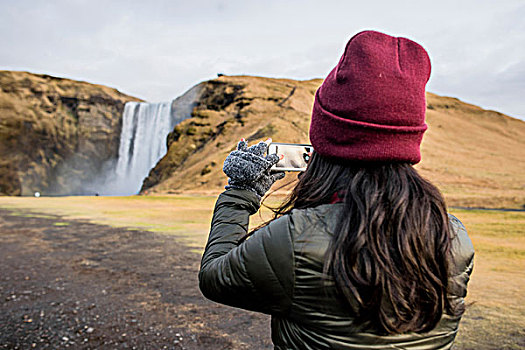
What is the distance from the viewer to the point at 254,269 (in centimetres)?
136

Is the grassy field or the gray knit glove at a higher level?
the gray knit glove

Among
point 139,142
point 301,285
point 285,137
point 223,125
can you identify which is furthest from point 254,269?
point 139,142

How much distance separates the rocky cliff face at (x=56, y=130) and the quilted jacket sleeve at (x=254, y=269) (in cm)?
5629

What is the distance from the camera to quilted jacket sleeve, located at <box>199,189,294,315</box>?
4.38 ft

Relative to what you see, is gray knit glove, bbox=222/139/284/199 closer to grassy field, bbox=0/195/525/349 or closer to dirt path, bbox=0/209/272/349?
grassy field, bbox=0/195/525/349

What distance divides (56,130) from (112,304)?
194 feet

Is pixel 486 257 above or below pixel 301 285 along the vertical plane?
below

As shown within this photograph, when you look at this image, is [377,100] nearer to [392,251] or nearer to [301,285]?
[392,251]

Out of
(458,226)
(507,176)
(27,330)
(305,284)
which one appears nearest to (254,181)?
(305,284)

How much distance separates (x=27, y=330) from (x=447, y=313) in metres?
5.67

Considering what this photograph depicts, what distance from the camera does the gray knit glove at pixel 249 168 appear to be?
1.79 metres

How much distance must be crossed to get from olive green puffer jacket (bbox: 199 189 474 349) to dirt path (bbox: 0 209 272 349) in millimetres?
4124

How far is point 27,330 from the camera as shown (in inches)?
218

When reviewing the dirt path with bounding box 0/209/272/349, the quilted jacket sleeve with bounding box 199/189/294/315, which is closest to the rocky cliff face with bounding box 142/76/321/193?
the dirt path with bounding box 0/209/272/349
